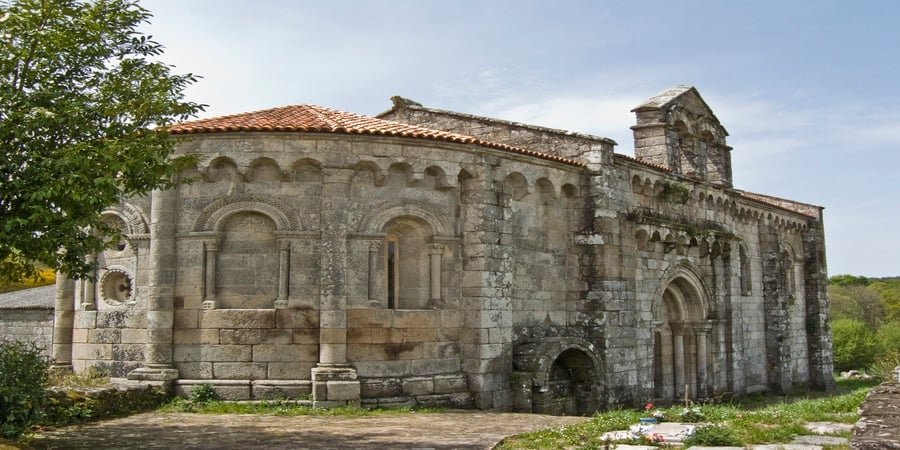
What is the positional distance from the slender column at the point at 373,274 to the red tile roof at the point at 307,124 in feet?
5.83

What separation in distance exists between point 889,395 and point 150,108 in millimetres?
8240

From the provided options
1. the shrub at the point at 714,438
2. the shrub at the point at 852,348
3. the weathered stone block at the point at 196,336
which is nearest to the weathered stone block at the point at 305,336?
the weathered stone block at the point at 196,336

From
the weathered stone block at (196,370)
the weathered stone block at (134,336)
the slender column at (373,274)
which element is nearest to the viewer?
the weathered stone block at (196,370)

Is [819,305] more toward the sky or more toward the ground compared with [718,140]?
more toward the ground

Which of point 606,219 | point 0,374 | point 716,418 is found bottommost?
point 716,418

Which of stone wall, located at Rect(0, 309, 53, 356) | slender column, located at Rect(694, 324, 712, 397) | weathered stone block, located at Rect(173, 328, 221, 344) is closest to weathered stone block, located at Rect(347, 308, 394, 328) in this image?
weathered stone block, located at Rect(173, 328, 221, 344)

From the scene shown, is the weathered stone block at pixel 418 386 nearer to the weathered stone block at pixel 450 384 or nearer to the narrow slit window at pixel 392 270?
the weathered stone block at pixel 450 384

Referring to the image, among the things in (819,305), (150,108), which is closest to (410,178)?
(150,108)

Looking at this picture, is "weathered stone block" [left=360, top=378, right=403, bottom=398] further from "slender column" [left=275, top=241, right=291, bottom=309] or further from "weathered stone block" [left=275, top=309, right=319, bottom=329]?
"slender column" [left=275, top=241, right=291, bottom=309]

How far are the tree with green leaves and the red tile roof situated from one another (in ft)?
9.89

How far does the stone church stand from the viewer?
40.8 ft

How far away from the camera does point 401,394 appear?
41.3ft

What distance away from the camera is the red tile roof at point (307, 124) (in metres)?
12.5

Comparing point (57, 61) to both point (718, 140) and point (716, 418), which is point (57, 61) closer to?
point (716, 418)
